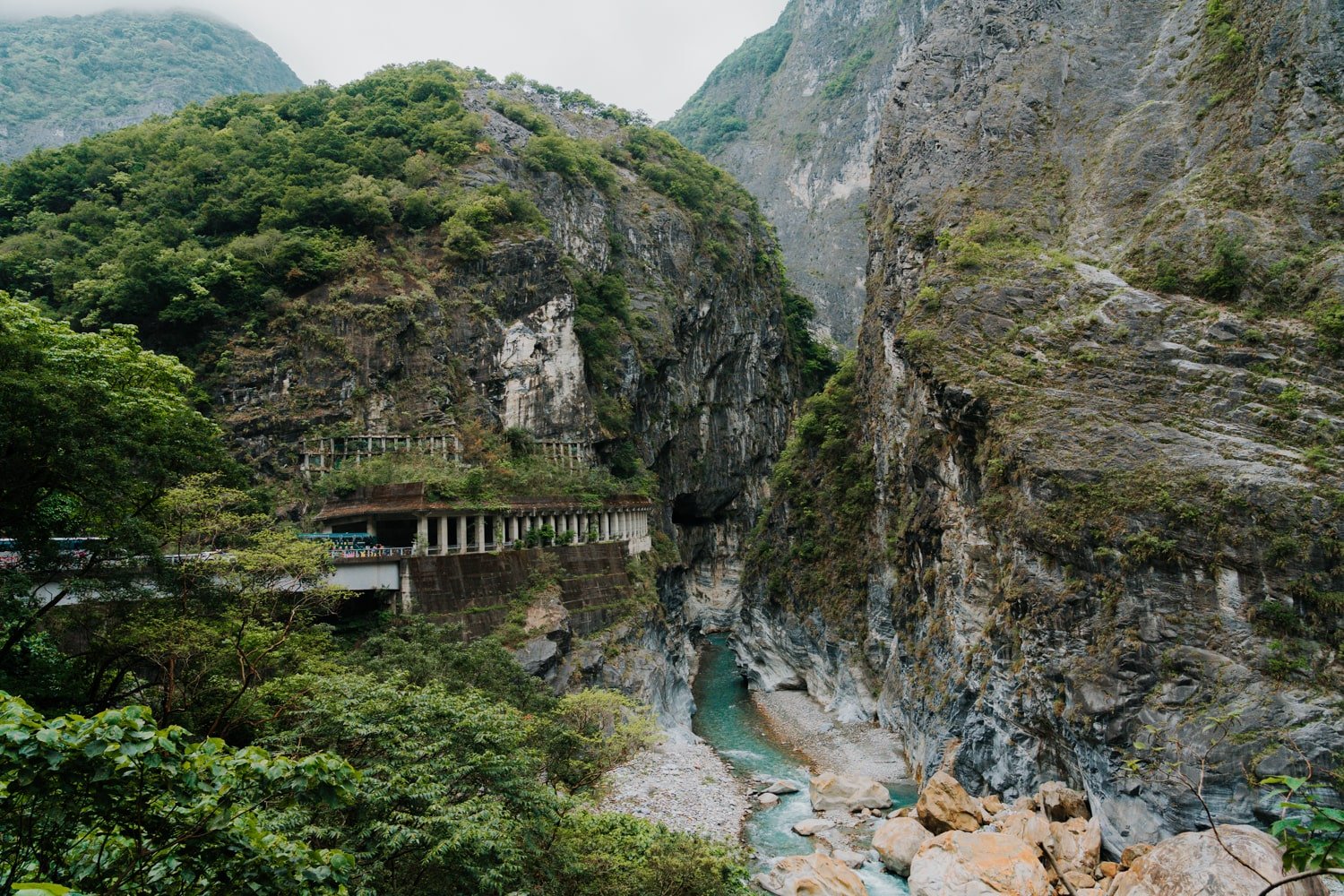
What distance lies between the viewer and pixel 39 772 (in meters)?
5.02

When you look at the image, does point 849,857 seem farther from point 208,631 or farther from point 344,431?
point 344,431

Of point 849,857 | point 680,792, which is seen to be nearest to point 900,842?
point 849,857

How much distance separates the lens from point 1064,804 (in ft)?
65.2

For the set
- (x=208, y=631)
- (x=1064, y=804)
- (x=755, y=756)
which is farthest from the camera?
(x=755, y=756)

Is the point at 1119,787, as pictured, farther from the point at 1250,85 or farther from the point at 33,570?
the point at 1250,85

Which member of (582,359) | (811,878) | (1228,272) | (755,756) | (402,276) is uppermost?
(402,276)

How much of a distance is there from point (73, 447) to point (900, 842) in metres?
19.8

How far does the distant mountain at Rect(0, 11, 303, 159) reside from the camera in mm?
77500

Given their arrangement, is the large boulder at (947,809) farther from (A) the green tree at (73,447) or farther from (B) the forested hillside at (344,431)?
(A) the green tree at (73,447)

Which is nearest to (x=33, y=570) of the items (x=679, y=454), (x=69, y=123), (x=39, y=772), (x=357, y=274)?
(x=39, y=772)

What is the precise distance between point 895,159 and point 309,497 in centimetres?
3073

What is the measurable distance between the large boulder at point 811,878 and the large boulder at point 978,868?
1466 mm

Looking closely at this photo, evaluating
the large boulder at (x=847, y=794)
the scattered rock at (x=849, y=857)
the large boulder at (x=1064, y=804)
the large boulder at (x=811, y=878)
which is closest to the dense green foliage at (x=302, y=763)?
the large boulder at (x=811, y=878)

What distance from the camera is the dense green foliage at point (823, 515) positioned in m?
39.1
